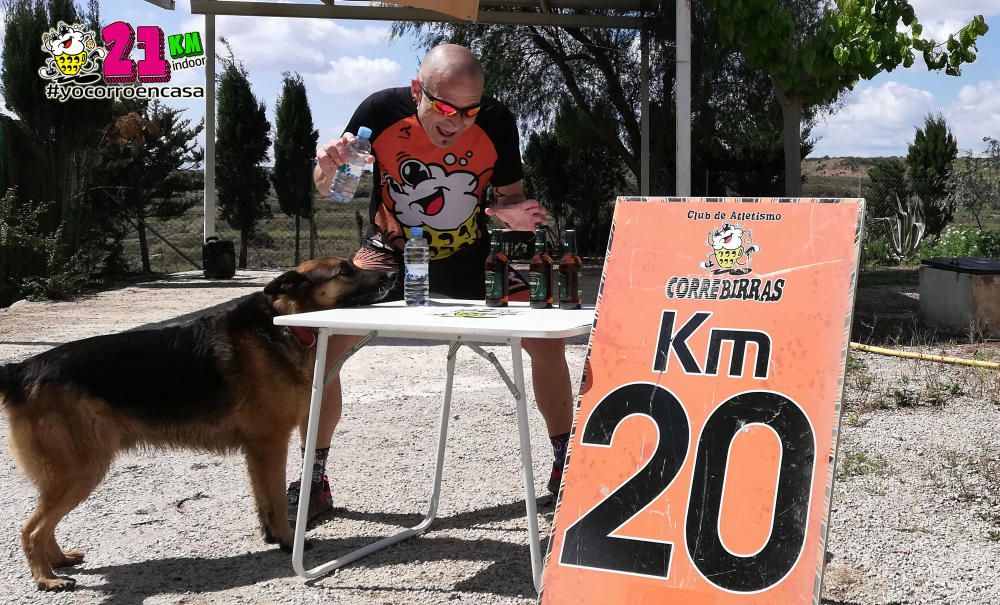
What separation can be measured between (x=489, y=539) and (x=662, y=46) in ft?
41.2

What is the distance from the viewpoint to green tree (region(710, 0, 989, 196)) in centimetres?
891

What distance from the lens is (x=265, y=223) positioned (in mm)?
20297

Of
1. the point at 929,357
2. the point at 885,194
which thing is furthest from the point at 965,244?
the point at 929,357

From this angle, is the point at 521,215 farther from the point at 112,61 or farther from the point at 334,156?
the point at 112,61

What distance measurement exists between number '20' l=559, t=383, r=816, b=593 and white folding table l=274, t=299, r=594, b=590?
1.04 feet

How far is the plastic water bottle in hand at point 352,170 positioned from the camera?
3848 millimetres

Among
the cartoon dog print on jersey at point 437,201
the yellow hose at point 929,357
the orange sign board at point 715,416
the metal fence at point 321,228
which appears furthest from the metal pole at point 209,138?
the orange sign board at point 715,416

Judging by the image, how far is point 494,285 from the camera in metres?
3.70

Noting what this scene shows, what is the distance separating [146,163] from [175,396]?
15333 millimetres

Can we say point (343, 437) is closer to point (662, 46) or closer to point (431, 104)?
point (431, 104)

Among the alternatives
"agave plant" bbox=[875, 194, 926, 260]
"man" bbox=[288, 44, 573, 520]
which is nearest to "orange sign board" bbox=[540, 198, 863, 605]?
"man" bbox=[288, 44, 573, 520]

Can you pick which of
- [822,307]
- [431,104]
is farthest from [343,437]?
[822,307]

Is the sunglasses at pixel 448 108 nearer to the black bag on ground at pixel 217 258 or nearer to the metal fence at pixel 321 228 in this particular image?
the black bag on ground at pixel 217 258

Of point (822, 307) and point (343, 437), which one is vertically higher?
point (822, 307)
